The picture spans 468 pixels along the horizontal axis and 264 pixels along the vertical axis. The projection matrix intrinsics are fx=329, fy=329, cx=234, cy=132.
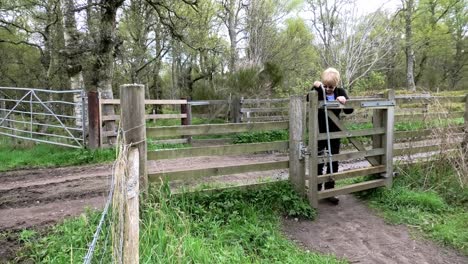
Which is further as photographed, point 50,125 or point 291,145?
point 50,125

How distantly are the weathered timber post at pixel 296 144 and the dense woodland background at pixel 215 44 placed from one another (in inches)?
287

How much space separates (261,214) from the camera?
3955 millimetres

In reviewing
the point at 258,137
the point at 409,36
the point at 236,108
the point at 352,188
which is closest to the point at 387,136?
the point at 352,188

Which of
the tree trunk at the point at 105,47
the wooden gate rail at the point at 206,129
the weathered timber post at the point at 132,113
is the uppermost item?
the tree trunk at the point at 105,47

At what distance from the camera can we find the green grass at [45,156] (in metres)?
7.26

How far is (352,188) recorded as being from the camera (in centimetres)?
473

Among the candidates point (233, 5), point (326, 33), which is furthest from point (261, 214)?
point (233, 5)

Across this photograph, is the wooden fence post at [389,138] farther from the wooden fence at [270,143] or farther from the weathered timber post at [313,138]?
the weathered timber post at [313,138]

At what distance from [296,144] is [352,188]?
117 centimetres

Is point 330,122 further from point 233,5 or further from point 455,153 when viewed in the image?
point 233,5

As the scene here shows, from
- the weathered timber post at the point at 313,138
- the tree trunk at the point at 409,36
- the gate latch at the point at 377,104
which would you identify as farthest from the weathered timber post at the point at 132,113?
the tree trunk at the point at 409,36

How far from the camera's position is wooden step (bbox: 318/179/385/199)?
447 cm

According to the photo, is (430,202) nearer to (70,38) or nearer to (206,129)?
(206,129)

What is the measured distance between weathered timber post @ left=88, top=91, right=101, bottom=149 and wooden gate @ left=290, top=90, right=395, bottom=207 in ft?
18.2
